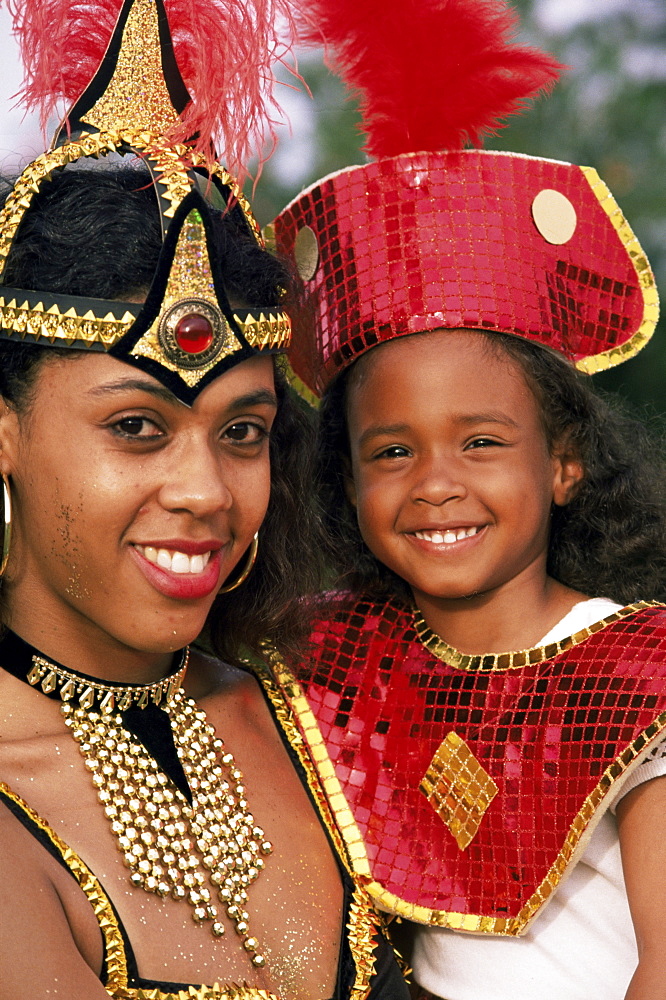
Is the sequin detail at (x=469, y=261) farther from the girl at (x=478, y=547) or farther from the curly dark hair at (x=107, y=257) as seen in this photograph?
the curly dark hair at (x=107, y=257)

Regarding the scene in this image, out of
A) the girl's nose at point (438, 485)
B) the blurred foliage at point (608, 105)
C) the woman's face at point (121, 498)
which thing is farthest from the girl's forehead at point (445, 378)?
the blurred foliage at point (608, 105)

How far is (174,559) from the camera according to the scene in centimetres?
225

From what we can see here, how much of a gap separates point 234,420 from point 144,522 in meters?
0.26

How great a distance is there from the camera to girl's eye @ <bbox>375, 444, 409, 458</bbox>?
2811mm

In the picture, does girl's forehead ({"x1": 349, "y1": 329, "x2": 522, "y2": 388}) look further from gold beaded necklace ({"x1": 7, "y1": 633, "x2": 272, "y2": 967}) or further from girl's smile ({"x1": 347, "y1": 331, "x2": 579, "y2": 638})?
gold beaded necklace ({"x1": 7, "y1": 633, "x2": 272, "y2": 967})

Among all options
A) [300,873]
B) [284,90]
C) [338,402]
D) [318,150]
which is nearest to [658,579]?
[338,402]

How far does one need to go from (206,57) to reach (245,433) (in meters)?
0.71

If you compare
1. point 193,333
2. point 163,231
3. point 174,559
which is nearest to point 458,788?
point 174,559

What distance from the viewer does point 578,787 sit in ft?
8.39

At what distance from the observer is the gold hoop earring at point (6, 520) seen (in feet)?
7.38

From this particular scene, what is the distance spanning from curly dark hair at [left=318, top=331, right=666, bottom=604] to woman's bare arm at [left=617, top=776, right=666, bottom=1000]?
641 millimetres

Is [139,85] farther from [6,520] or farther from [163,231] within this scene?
[6,520]

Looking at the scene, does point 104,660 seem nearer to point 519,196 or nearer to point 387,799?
point 387,799

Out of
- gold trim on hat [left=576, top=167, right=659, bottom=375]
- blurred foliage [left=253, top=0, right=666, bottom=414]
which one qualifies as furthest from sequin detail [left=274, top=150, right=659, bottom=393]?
blurred foliage [left=253, top=0, right=666, bottom=414]
